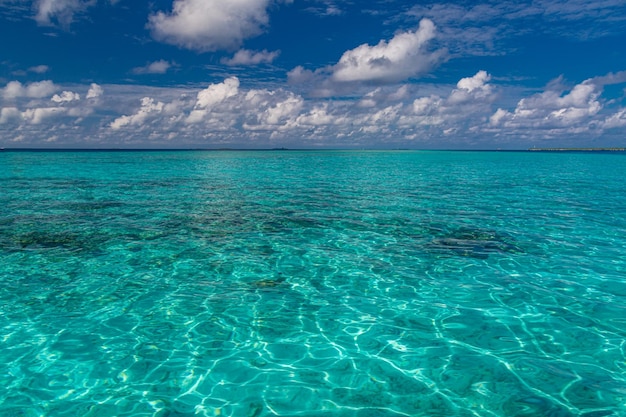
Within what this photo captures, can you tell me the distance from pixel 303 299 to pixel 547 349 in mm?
5808

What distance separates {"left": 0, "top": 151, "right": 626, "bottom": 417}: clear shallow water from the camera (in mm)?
6953

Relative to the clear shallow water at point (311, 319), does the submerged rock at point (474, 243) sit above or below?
above

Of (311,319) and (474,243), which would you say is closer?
(311,319)

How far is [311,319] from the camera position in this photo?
32.0 ft

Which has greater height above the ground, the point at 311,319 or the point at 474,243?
the point at 474,243

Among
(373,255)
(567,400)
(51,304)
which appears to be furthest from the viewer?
(373,255)

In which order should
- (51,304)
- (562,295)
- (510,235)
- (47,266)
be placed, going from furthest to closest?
1. (510,235)
2. (47,266)
3. (562,295)
4. (51,304)

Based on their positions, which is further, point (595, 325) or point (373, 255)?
point (373, 255)

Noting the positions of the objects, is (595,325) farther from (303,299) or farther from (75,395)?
(75,395)

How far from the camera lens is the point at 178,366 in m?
7.77

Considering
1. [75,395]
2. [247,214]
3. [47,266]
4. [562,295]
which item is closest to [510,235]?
[562,295]

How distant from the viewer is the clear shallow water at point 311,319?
22.8 ft

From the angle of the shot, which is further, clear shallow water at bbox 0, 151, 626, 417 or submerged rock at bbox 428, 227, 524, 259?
submerged rock at bbox 428, 227, 524, 259

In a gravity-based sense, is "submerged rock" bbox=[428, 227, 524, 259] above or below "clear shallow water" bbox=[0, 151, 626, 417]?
above
